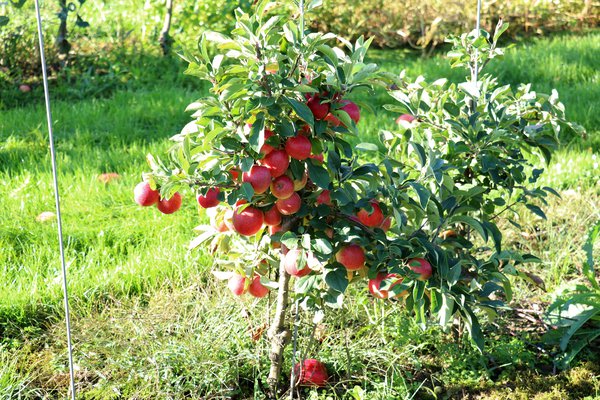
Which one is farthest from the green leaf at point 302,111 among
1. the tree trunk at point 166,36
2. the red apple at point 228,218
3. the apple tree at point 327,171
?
the tree trunk at point 166,36

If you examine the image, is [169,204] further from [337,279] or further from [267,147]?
[337,279]

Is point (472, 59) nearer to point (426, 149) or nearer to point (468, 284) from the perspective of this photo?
point (426, 149)

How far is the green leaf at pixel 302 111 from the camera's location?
1.83 metres

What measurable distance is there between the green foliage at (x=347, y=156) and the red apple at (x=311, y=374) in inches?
12.0

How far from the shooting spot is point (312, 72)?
6.39ft

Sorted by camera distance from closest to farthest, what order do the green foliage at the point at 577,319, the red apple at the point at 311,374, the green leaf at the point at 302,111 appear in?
the green leaf at the point at 302,111 < the red apple at the point at 311,374 < the green foliage at the point at 577,319

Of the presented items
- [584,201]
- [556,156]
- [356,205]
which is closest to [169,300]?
[356,205]

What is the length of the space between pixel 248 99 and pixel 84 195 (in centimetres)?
207

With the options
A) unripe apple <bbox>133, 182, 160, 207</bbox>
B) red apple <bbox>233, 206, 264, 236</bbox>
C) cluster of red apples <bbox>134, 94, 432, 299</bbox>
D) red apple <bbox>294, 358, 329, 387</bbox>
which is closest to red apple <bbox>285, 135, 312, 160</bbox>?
cluster of red apples <bbox>134, 94, 432, 299</bbox>

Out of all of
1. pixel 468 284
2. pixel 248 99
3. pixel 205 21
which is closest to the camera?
pixel 248 99

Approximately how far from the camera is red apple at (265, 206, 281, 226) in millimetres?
2088

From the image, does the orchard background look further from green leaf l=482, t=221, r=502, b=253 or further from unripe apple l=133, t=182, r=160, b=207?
unripe apple l=133, t=182, r=160, b=207

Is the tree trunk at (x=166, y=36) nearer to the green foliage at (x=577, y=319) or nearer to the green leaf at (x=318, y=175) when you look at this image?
the green foliage at (x=577, y=319)

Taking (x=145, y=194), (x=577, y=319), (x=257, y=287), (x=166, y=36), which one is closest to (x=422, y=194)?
(x=257, y=287)
